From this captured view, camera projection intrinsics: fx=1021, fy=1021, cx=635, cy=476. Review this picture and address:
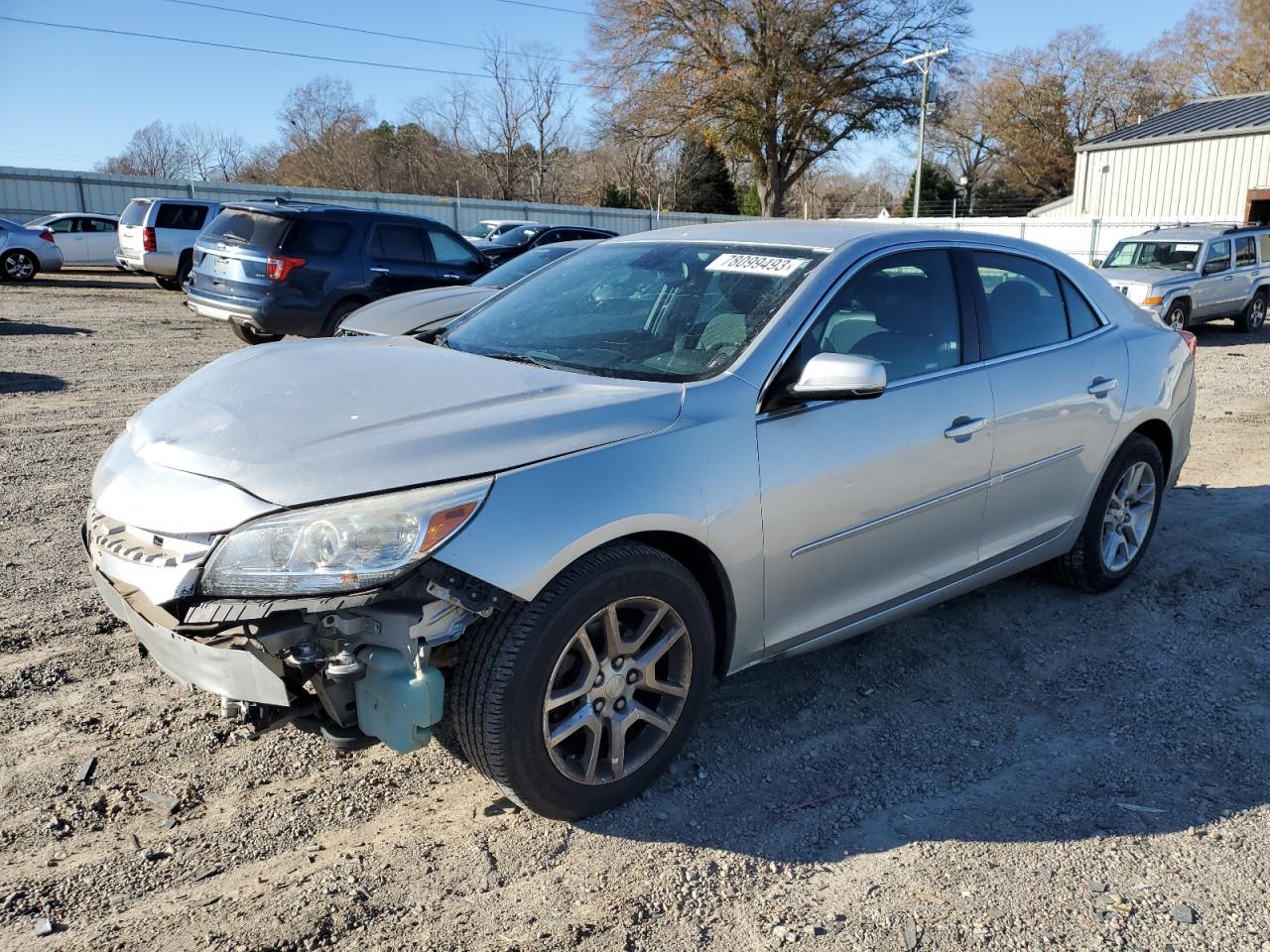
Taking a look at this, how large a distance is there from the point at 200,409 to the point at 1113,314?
4012 mm

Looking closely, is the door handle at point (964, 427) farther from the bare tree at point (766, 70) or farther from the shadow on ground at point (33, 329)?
the bare tree at point (766, 70)

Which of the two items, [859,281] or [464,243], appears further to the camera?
[464,243]

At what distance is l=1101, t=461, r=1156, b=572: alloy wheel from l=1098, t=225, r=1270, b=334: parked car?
11669 mm

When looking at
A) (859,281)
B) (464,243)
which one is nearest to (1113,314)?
(859,281)

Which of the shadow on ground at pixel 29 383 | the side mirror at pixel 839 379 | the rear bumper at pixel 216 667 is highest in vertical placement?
the side mirror at pixel 839 379

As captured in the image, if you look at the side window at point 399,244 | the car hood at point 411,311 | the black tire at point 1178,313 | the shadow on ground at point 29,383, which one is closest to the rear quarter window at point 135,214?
the side window at point 399,244

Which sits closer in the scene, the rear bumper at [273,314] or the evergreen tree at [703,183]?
the rear bumper at [273,314]

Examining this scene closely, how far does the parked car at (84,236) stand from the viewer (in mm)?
24203

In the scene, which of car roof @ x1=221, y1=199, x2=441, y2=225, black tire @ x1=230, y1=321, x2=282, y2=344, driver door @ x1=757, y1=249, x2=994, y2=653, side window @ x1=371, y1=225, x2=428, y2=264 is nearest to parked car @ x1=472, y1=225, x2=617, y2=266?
side window @ x1=371, y1=225, x2=428, y2=264

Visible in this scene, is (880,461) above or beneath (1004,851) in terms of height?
above

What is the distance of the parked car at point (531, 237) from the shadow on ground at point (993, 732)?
1402 centimetres

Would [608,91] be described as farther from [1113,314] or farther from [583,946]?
[583,946]

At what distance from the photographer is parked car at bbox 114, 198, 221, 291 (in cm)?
2053

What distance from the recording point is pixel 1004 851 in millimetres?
2967
